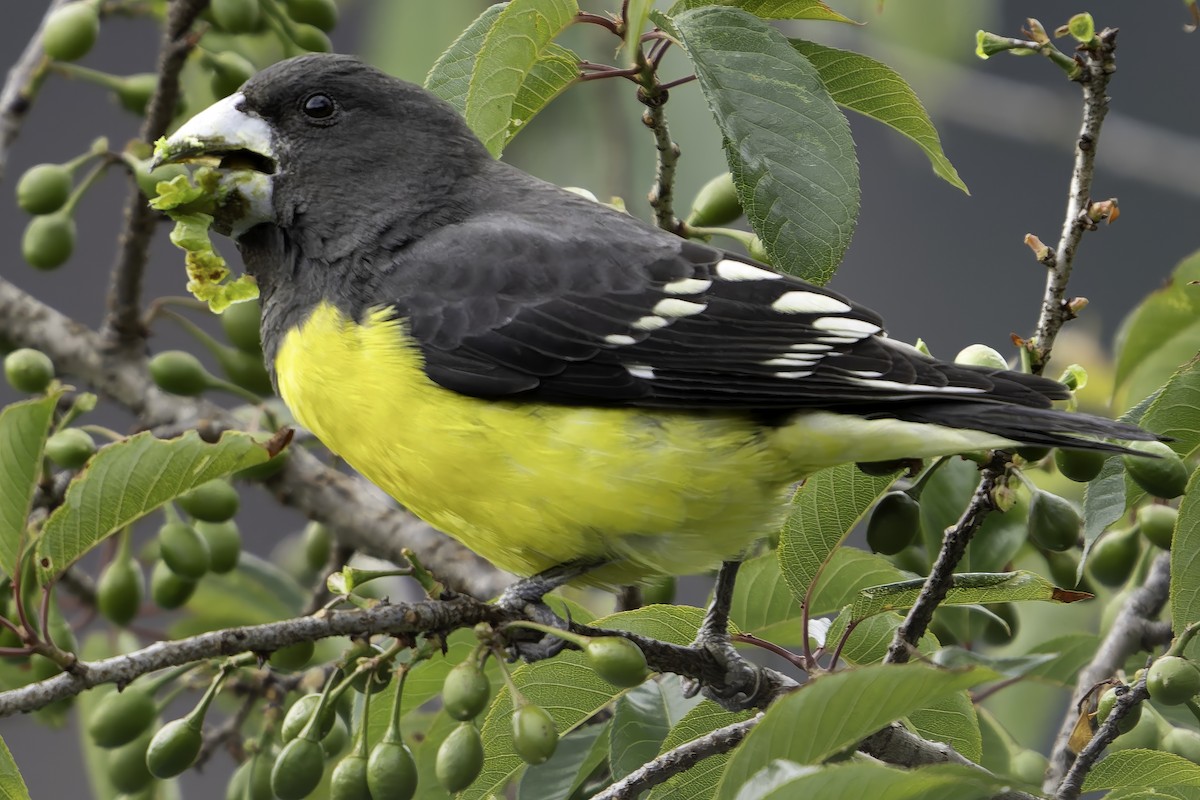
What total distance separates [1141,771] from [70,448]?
2.01m

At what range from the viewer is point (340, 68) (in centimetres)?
318

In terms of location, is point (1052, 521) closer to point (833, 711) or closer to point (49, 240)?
point (833, 711)

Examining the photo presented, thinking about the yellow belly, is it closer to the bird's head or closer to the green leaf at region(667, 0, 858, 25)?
the bird's head

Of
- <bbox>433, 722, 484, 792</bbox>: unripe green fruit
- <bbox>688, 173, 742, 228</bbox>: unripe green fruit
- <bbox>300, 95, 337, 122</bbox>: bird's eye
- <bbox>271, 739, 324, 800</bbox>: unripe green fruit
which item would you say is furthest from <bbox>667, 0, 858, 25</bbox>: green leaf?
<bbox>271, 739, 324, 800</bbox>: unripe green fruit

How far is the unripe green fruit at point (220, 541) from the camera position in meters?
3.04

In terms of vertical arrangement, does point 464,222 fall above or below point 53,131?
above

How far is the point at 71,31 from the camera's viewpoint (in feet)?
10.7

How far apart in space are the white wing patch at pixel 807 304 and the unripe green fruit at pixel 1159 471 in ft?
2.12

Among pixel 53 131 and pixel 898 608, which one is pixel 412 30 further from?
pixel 53 131

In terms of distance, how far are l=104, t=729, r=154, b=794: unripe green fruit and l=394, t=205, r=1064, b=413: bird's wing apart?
0.92 meters

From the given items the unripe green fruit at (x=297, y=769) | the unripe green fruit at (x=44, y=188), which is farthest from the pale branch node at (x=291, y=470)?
the unripe green fruit at (x=297, y=769)

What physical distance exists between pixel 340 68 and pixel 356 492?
996 millimetres

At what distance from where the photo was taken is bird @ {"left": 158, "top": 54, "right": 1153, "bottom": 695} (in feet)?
8.51

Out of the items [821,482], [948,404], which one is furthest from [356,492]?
[948,404]
